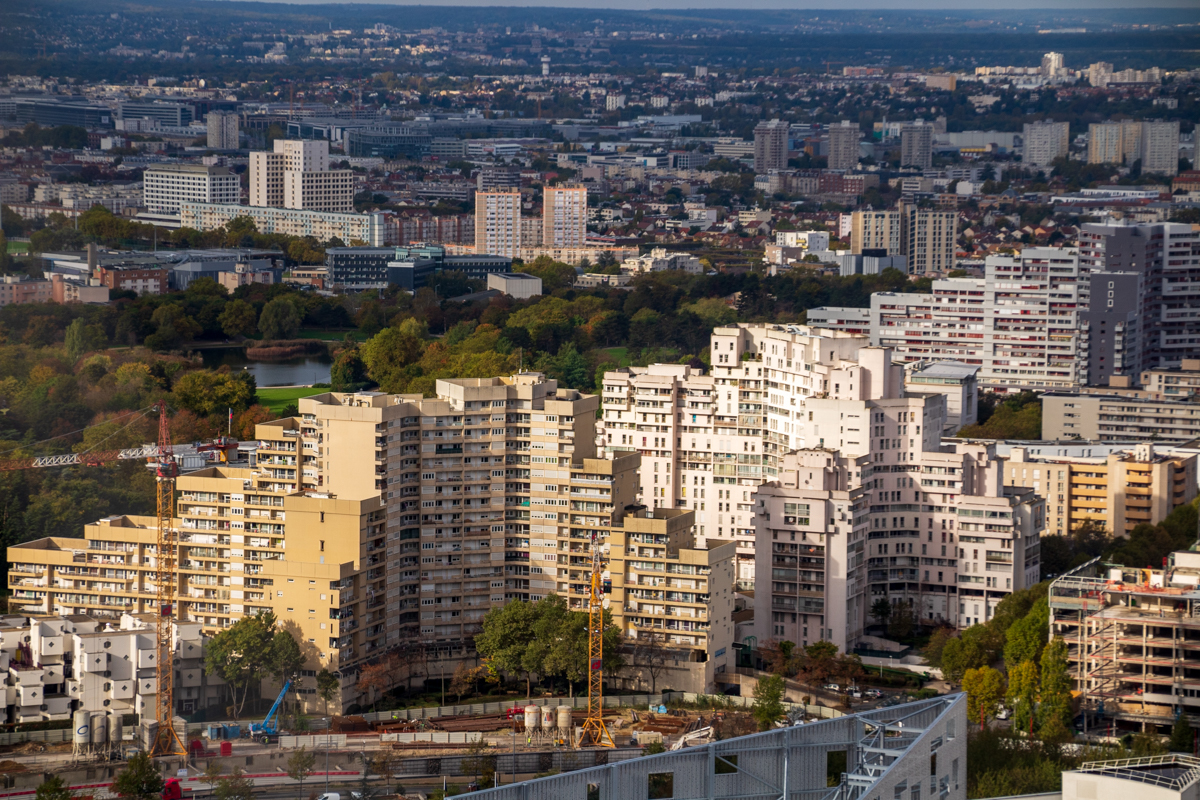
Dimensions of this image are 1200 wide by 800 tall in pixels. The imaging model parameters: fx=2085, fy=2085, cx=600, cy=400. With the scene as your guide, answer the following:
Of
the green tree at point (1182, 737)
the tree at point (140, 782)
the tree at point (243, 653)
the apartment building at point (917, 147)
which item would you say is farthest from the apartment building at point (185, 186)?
the green tree at point (1182, 737)

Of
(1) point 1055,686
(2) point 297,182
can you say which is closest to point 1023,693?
(1) point 1055,686

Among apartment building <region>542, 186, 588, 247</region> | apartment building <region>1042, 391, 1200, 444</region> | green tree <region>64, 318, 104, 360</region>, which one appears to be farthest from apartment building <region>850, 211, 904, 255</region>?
apartment building <region>1042, 391, 1200, 444</region>

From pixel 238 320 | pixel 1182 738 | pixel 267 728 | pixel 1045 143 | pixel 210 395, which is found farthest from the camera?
pixel 1045 143

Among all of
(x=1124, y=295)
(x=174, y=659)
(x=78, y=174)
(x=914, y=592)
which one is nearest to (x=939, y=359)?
(x=1124, y=295)

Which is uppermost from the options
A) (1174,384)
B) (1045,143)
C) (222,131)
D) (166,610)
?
(222,131)

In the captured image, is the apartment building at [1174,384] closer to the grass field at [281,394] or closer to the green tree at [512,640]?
the grass field at [281,394]

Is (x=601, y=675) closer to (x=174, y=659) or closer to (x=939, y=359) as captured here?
(x=174, y=659)

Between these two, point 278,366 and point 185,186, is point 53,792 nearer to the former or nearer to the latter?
point 278,366
